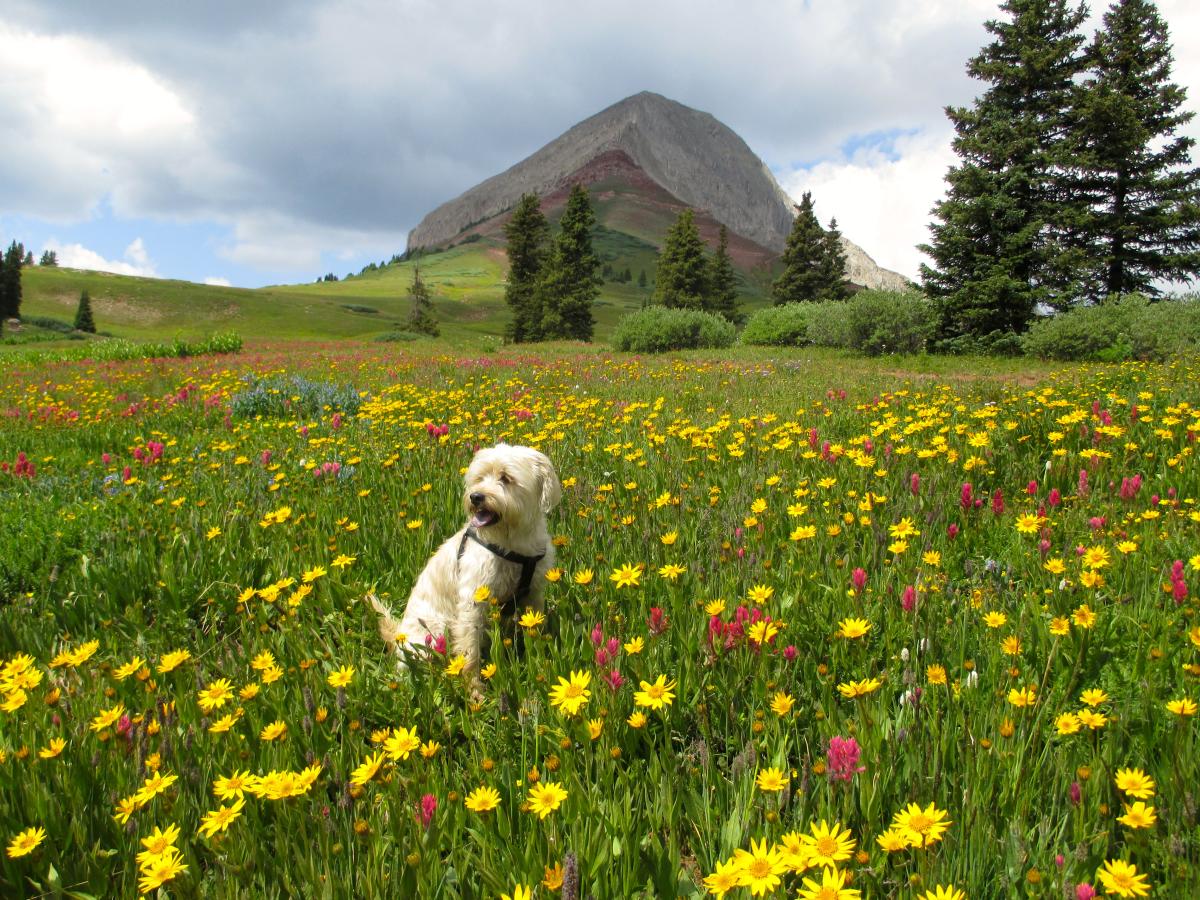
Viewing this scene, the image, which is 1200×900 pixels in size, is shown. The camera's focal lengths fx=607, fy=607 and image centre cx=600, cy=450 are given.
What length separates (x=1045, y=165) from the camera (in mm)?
21000

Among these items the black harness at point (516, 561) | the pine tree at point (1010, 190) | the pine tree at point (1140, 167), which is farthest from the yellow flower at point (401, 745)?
the pine tree at point (1140, 167)

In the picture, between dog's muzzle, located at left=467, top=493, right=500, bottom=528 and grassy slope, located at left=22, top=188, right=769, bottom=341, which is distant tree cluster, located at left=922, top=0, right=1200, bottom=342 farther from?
grassy slope, located at left=22, top=188, right=769, bottom=341

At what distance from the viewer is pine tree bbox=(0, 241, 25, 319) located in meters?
63.3

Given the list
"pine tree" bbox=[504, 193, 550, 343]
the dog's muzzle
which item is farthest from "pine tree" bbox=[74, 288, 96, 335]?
the dog's muzzle

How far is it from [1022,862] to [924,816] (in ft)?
0.90

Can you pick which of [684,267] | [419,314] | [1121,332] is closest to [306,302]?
[419,314]

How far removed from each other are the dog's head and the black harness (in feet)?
0.36

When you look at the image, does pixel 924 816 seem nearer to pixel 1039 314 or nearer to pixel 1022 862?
pixel 1022 862

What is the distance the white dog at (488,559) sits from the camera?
3170 millimetres

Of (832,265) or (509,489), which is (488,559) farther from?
(832,265)

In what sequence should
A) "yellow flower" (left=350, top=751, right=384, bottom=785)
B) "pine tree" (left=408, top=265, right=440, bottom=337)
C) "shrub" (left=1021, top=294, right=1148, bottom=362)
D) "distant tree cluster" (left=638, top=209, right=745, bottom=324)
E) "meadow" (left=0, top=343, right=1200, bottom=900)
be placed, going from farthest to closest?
"pine tree" (left=408, top=265, right=440, bottom=337) → "distant tree cluster" (left=638, top=209, right=745, bottom=324) → "shrub" (left=1021, top=294, right=1148, bottom=362) → "yellow flower" (left=350, top=751, right=384, bottom=785) → "meadow" (left=0, top=343, right=1200, bottom=900)

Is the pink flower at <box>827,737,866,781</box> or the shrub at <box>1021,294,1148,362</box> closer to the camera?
the pink flower at <box>827,737,866,781</box>

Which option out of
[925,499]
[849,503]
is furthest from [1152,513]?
[849,503]

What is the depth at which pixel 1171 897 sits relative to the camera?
1381mm
